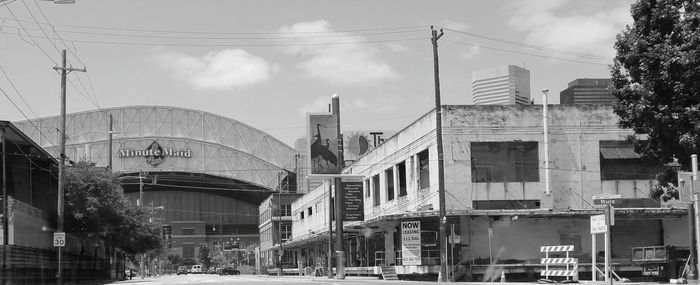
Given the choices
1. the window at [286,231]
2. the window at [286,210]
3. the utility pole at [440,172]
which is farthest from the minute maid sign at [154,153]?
the utility pole at [440,172]

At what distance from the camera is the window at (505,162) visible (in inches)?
1646

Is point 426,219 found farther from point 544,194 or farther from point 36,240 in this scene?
point 36,240

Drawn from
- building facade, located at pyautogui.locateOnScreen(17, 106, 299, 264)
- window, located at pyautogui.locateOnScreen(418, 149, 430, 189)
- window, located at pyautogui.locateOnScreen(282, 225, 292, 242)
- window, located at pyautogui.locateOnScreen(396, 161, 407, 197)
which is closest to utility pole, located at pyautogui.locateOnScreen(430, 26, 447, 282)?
window, located at pyautogui.locateOnScreen(418, 149, 430, 189)

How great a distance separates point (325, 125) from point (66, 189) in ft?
54.9

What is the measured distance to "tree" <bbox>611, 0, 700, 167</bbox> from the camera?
76.3ft

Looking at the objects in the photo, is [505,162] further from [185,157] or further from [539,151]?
[185,157]

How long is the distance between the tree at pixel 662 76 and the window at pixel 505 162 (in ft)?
48.7

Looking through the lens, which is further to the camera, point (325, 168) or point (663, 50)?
point (325, 168)

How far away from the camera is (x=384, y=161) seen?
52688 mm

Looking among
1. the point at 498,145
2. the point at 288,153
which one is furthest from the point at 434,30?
the point at 288,153

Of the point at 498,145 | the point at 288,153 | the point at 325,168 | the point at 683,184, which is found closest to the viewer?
the point at 683,184

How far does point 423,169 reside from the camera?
149 feet

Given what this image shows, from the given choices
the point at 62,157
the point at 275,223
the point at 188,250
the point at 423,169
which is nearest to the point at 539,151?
the point at 423,169

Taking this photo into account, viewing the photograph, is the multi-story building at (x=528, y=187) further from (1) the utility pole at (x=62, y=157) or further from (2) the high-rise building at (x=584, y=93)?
(1) the utility pole at (x=62, y=157)
